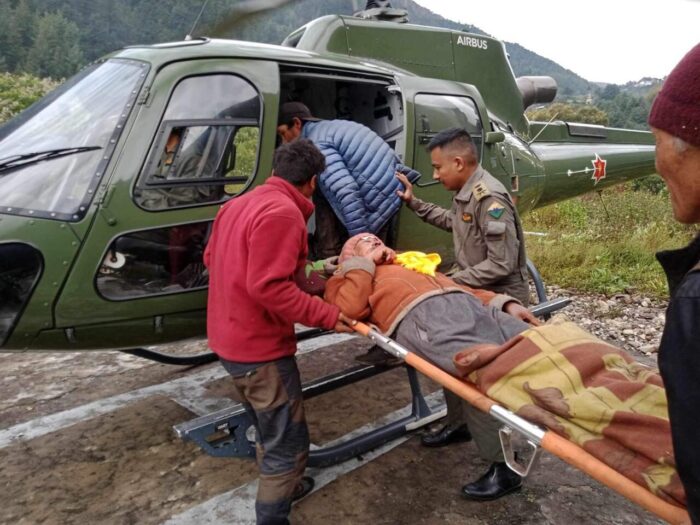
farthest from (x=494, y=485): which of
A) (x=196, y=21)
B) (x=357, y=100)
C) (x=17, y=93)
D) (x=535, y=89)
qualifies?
(x=17, y=93)

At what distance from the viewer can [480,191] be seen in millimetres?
2922

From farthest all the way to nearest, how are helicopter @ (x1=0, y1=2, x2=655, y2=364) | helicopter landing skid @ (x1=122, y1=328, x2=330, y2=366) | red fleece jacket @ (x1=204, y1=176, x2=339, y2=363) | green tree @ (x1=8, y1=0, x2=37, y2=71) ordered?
green tree @ (x1=8, y1=0, x2=37, y2=71)
helicopter landing skid @ (x1=122, y1=328, x2=330, y2=366)
helicopter @ (x1=0, y1=2, x2=655, y2=364)
red fleece jacket @ (x1=204, y1=176, x2=339, y2=363)

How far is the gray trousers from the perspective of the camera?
213 cm

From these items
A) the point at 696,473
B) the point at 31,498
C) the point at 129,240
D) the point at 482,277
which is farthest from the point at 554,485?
the point at 31,498

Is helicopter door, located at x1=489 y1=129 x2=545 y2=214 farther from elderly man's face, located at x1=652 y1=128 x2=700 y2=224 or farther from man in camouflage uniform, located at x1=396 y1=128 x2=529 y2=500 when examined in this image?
elderly man's face, located at x1=652 y1=128 x2=700 y2=224

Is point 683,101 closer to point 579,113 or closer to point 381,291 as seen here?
point 381,291

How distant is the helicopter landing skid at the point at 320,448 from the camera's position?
95.0 inches

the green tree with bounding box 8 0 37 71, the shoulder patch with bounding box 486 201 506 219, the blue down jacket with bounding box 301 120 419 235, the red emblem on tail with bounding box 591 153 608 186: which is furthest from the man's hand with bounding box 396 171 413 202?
the green tree with bounding box 8 0 37 71

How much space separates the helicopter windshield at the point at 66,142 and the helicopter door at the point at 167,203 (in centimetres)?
10

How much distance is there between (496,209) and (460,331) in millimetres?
943

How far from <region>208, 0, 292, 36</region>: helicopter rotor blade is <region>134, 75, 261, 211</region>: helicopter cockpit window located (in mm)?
630

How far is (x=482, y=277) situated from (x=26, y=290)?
210cm

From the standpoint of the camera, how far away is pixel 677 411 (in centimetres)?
94

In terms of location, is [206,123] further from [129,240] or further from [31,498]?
[31,498]
